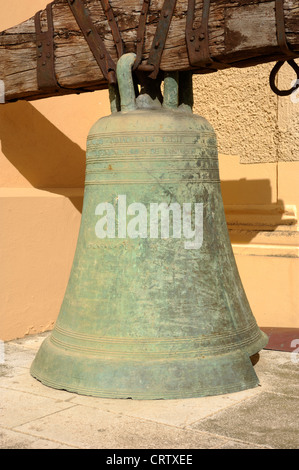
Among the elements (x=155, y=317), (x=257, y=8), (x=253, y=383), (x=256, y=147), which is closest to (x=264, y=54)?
(x=257, y=8)

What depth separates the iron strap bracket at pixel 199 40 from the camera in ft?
9.78

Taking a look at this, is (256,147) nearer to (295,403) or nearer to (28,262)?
(28,262)

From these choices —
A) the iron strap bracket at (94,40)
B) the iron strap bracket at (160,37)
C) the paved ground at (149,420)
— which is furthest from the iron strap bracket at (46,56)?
the paved ground at (149,420)

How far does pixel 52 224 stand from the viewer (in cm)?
437

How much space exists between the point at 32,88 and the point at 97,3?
2.12 feet

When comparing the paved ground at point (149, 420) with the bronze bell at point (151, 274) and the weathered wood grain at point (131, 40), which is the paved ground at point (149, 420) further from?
the weathered wood grain at point (131, 40)

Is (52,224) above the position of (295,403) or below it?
above

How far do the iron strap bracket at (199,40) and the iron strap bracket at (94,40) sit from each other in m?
0.43

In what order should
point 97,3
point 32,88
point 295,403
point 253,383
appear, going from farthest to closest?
point 32,88 < point 97,3 < point 253,383 < point 295,403

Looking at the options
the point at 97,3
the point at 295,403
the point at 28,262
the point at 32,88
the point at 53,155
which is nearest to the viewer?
the point at 295,403

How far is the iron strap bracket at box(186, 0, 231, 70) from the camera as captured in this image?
2.98m

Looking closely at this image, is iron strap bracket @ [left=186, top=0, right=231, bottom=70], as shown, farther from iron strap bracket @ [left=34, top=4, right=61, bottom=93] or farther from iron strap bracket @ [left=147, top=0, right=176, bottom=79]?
iron strap bracket @ [left=34, top=4, right=61, bottom=93]

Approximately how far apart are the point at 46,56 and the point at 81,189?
1370 mm

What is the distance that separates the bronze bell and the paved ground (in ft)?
0.33
